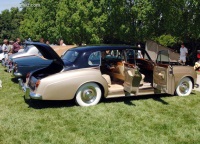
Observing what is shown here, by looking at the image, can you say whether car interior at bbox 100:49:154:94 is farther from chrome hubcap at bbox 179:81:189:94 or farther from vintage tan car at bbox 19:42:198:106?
chrome hubcap at bbox 179:81:189:94

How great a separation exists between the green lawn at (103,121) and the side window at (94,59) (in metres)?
1.04

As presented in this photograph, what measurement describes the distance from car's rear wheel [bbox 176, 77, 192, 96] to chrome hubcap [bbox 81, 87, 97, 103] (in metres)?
2.66

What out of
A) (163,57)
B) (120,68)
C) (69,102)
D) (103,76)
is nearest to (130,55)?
(120,68)

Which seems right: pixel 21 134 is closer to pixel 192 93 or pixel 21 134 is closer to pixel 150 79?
pixel 150 79

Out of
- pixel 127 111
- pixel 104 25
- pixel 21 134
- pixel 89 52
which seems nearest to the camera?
pixel 21 134

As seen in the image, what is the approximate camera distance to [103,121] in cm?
564

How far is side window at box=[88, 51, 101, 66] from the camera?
6.89 m

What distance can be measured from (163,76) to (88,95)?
6.63 feet

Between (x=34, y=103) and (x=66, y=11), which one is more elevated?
(x=66, y=11)

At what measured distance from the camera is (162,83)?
23.3 ft

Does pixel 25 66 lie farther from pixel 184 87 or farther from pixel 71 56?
pixel 184 87

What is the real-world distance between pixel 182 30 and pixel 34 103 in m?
13.8

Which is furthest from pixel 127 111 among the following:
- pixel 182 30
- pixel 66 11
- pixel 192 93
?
pixel 66 11

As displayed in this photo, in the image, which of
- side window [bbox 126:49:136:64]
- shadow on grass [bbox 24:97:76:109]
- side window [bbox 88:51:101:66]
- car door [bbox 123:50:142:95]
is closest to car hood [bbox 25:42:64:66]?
side window [bbox 88:51:101:66]
